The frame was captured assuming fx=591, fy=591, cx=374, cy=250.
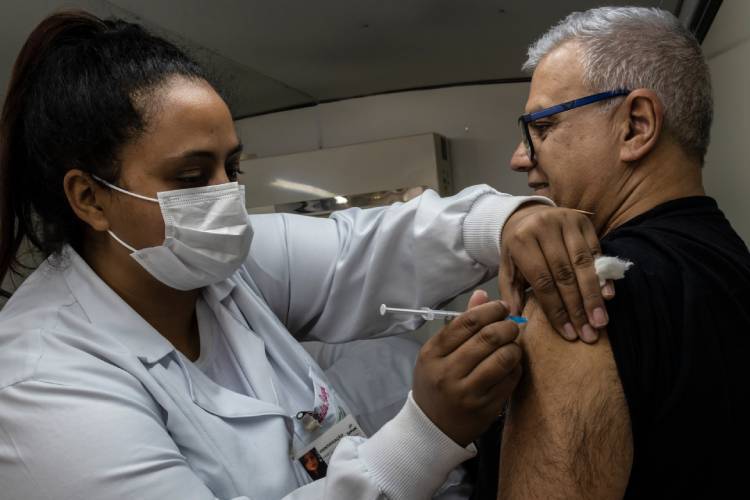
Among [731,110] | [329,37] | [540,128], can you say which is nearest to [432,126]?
[329,37]

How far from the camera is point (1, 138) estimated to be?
48.8 inches

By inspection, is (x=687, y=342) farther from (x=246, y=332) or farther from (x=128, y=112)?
(x=128, y=112)

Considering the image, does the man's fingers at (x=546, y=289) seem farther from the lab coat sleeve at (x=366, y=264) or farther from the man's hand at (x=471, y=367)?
the lab coat sleeve at (x=366, y=264)

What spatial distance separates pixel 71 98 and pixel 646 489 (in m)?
1.24

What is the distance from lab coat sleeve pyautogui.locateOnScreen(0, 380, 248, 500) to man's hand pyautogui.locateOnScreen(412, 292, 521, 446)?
0.44 m

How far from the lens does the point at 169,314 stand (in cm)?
133

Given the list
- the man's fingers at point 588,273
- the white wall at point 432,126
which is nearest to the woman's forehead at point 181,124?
the man's fingers at point 588,273

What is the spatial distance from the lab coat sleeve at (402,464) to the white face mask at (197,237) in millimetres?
509

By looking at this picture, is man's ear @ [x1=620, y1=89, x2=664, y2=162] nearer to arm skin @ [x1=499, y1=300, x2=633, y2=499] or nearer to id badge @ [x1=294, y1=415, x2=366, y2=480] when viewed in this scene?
arm skin @ [x1=499, y1=300, x2=633, y2=499]

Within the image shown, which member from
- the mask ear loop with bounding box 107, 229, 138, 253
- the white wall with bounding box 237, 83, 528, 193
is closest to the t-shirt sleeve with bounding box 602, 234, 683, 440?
the mask ear loop with bounding box 107, 229, 138, 253

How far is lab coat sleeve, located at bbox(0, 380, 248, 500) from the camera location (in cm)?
94

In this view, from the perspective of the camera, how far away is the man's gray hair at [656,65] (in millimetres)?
1209

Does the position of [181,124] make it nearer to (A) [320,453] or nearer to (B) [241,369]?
(B) [241,369]

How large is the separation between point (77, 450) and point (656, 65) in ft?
4.24
